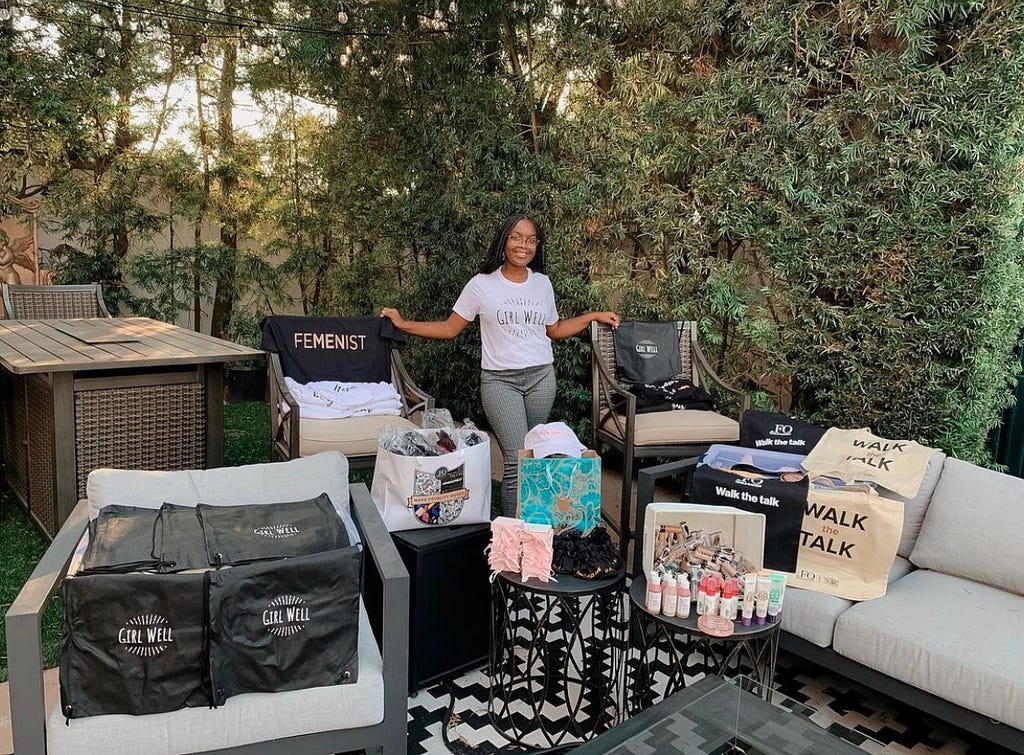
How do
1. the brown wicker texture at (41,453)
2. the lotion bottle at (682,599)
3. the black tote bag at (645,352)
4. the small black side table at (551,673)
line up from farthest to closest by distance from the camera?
the black tote bag at (645,352) < the brown wicker texture at (41,453) < the small black side table at (551,673) < the lotion bottle at (682,599)

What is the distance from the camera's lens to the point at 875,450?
8.33 feet

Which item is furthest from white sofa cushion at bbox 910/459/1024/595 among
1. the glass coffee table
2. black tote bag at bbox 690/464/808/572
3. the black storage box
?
the black storage box

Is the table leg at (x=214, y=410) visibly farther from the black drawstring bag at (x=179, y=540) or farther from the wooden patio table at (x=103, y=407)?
the black drawstring bag at (x=179, y=540)

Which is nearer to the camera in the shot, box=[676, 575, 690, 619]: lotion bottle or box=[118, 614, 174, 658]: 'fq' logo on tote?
box=[118, 614, 174, 658]: 'fq' logo on tote

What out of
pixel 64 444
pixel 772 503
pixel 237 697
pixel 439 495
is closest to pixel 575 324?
pixel 439 495

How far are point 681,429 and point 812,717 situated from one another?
1679 millimetres

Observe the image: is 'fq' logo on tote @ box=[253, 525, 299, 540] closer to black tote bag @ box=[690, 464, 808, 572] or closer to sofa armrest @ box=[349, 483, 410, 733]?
sofa armrest @ box=[349, 483, 410, 733]

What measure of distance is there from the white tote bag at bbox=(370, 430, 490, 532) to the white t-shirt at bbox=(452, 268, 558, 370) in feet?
2.80

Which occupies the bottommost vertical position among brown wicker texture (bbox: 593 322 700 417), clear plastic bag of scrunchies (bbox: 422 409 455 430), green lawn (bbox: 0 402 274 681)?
green lawn (bbox: 0 402 274 681)

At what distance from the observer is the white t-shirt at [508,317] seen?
3334 mm

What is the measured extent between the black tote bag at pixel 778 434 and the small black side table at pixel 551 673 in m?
0.77

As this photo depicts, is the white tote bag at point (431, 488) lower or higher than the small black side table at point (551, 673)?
higher

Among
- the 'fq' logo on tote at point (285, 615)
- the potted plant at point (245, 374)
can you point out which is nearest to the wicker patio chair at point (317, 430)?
the 'fq' logo on tote at point (285, 615)

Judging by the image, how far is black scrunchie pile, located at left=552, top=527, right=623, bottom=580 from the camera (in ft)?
6.94
